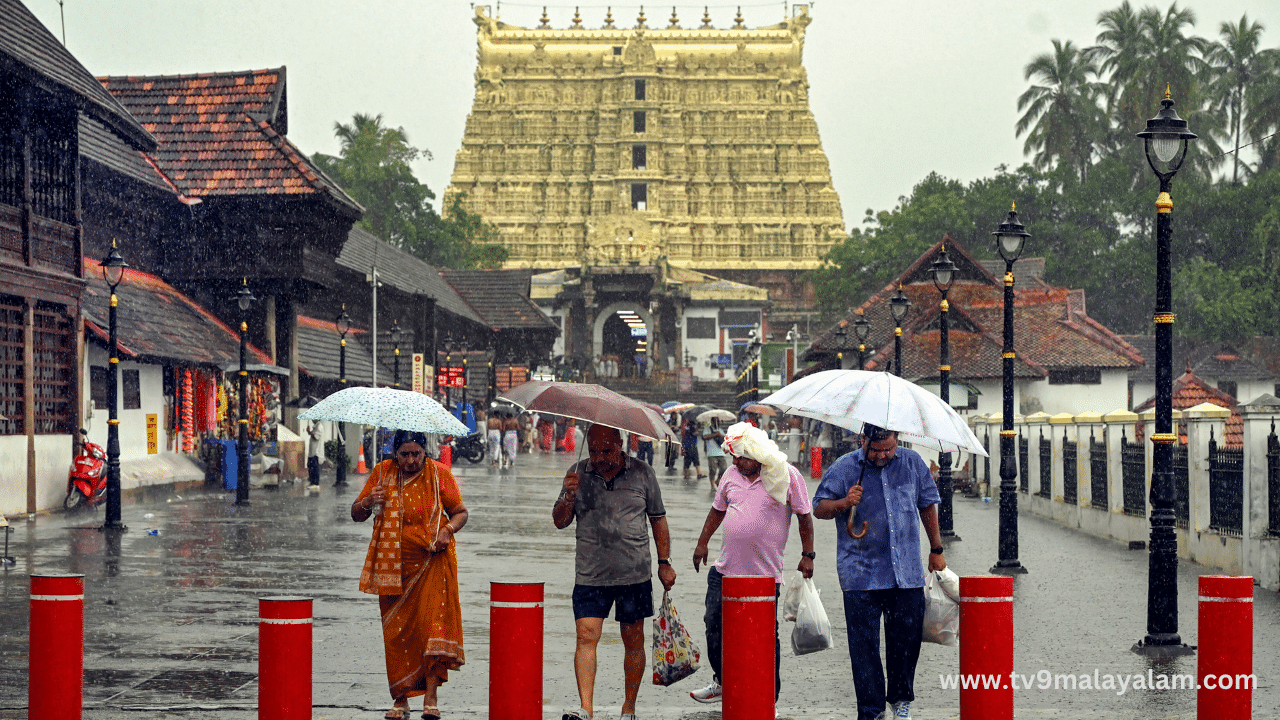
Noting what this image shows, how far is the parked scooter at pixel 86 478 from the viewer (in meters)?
23.8

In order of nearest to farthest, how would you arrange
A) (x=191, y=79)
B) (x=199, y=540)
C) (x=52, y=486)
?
1. (x=199, y=540)
2. (x=52, y=486)
3. (x=191, y=79)

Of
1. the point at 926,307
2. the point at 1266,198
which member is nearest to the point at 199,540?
the point at 926,307

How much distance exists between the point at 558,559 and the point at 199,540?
4933 millimetres

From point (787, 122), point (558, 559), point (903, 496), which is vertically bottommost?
point (558, 559)

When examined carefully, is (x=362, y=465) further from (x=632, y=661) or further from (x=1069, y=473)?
(x=632, y=661)

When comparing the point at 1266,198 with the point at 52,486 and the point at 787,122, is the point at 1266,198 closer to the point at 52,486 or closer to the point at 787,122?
the point at 787,122

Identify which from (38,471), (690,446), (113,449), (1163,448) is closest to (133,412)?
(38,471)

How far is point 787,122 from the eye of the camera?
3915 inches

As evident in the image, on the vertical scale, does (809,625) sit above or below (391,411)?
below

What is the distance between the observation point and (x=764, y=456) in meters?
8.47

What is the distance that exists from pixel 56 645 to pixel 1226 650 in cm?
569

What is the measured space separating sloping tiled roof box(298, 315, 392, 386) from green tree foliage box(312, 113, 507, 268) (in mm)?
31905

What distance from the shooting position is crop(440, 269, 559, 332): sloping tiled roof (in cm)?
6444

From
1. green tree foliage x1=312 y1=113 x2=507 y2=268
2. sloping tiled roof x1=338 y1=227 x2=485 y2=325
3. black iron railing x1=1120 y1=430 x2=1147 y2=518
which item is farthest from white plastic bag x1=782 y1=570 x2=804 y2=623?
green tree foliage x1=312 y1=113 x2=507 y2=268
